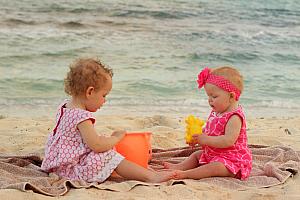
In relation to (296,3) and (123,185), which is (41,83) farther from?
(296,3)

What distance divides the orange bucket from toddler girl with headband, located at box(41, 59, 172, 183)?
16cm

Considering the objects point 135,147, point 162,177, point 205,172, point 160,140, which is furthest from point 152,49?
point 162,177

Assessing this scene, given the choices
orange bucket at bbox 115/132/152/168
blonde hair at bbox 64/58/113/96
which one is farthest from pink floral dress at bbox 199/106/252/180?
blonde hair at bbox 64/58/113/96

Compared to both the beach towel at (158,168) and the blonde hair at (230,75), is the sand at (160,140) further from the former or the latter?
the blonde hair at (230,75)

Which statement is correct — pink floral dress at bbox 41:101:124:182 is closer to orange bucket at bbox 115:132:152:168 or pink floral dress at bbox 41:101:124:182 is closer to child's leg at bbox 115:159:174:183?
child's leg at bbox 115:159:174:183

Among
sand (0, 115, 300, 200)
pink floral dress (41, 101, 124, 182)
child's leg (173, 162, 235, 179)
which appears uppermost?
pink floral dress (41, 101, 124, 182)

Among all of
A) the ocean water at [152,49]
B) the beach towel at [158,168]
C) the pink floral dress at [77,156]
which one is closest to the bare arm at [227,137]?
the beach towel at [158,168]

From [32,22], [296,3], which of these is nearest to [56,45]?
[32,22]

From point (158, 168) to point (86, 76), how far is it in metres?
0.97

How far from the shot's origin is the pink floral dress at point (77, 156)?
162 inches

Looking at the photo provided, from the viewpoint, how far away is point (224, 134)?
14.0 ft

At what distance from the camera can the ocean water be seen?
883cm

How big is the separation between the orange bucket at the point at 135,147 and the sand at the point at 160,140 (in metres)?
0.48

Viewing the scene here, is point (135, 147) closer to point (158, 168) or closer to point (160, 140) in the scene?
point (158, 168)
